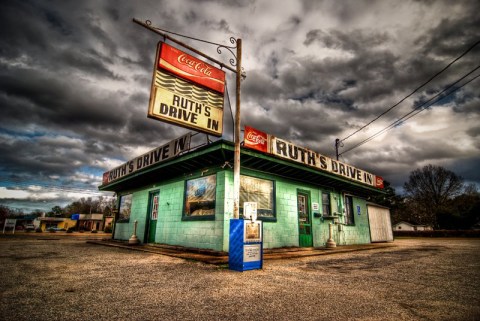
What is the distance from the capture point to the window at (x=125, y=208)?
546 inches

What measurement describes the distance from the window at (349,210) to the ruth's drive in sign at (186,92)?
1007 cm

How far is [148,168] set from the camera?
34.5 feet

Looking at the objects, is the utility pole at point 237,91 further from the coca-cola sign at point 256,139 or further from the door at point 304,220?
the door at point 304,220

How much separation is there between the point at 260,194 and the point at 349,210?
24.9 ft

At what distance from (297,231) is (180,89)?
24.3 feet

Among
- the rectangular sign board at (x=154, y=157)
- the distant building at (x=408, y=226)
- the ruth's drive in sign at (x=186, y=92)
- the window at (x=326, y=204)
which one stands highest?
the ruth's drive in sign at (x=186, y=92)

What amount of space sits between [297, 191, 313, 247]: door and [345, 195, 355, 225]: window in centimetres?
381

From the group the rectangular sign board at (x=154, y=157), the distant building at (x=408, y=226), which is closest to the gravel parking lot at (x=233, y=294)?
the rectangular sign board at (x=154, y=157)

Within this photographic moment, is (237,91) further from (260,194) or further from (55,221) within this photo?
(55,221)

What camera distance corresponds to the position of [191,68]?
7.04 m

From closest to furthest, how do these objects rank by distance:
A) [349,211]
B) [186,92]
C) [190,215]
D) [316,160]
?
[186,92] < [190,215] < [316,160] < [349,211]

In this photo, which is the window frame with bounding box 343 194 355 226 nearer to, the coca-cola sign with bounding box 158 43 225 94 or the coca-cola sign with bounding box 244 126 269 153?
the coca-cola sign with bounding box 244 126 269 153

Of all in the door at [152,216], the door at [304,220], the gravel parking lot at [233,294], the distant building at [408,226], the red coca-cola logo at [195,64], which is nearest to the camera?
the gravel parking lot at [233,294]

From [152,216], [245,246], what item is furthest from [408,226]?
[245,246]
